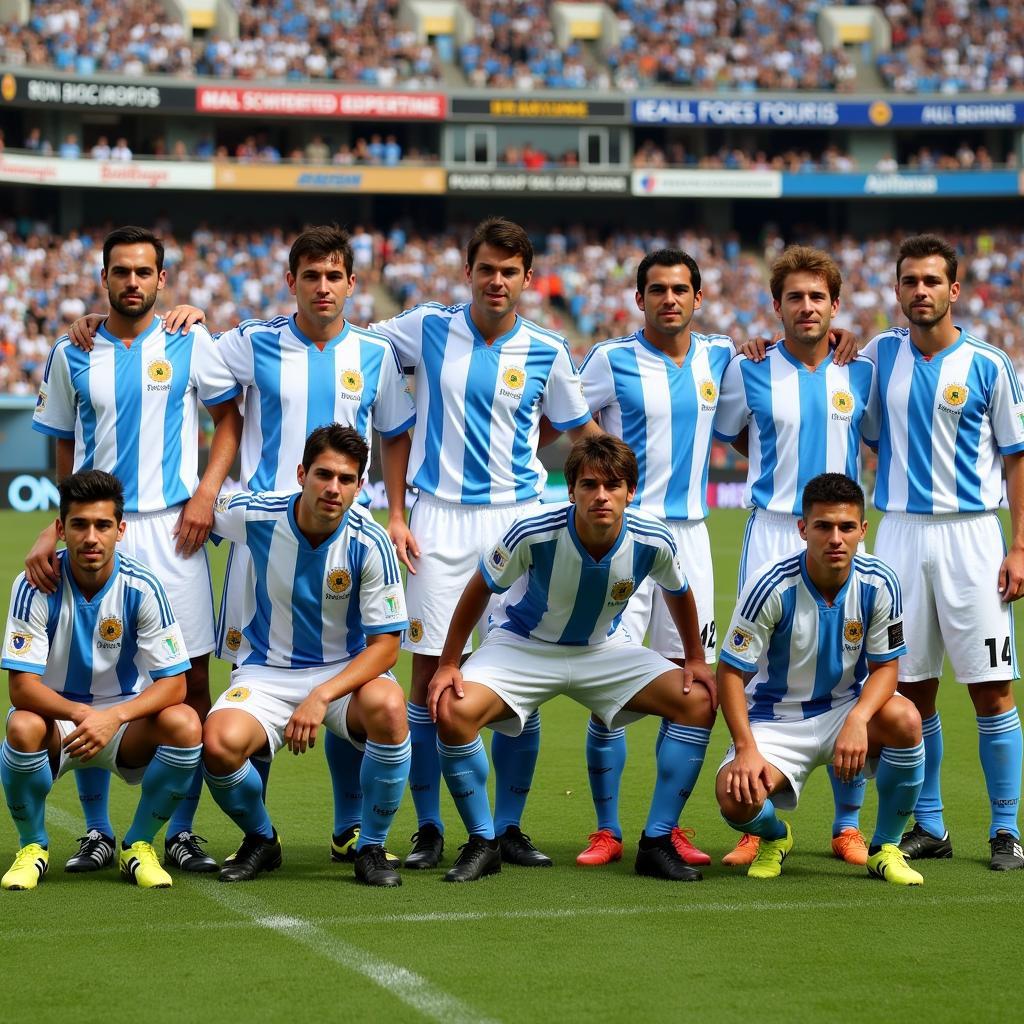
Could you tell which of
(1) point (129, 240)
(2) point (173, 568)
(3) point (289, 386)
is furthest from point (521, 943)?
(1) point (129, 240)

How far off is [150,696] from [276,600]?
548mm

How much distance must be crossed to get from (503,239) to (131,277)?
1297 millimetres

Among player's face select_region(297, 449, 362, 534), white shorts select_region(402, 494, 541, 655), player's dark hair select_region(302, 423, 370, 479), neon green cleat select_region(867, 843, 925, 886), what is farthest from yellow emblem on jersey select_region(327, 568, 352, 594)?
neon green cleat select_region(867, 843, 925, 886)

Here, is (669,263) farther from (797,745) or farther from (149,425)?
(149,425)

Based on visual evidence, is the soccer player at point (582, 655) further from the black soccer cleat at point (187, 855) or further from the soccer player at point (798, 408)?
the black soccer cleat at point (187, 855)

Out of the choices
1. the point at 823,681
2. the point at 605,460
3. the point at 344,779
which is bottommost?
the point at 344,779

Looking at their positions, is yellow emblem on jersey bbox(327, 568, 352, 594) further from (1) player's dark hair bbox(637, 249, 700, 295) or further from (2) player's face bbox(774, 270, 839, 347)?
(2) player's face bbox(774, 270, 839, 347)

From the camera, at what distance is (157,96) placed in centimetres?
3400

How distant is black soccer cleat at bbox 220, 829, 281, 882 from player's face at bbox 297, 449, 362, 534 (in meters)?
1.07

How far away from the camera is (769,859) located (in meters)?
5.20

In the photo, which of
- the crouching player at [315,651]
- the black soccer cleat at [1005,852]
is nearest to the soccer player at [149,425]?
the crouching player at [315,651]

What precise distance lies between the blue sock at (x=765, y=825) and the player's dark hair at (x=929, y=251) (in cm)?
196

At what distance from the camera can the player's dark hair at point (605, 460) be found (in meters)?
5.09

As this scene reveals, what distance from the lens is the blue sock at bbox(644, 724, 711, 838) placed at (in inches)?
206
